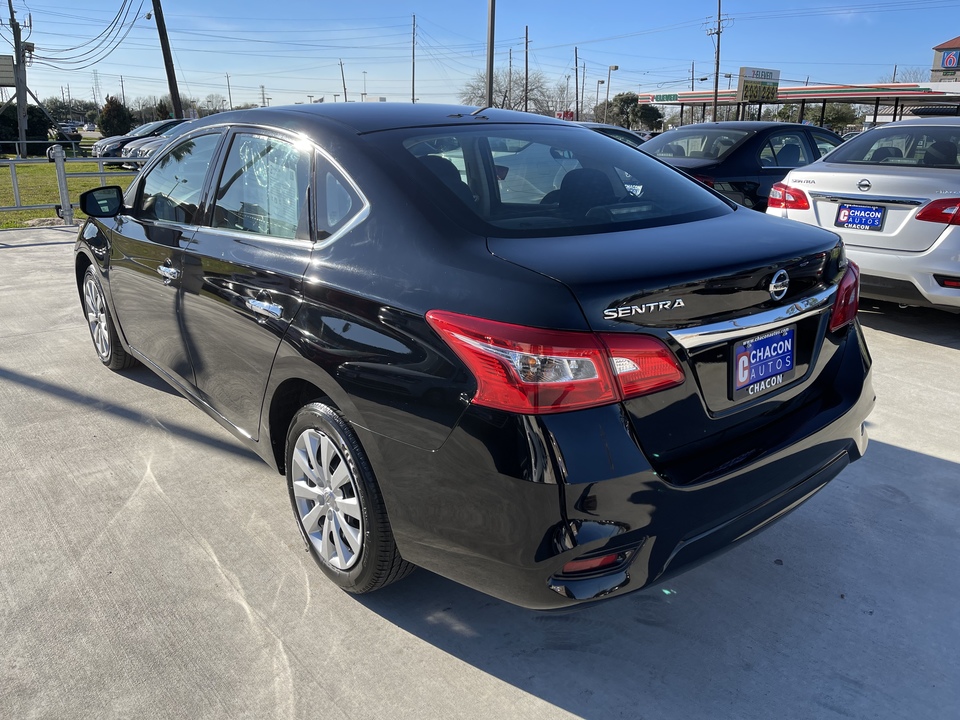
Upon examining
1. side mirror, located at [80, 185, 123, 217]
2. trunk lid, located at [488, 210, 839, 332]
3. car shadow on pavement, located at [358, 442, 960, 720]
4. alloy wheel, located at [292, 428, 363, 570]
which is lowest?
car shadow on pavement, located at [358, 442, 960, 720]

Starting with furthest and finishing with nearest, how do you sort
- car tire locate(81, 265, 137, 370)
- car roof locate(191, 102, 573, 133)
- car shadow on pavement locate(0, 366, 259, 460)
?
car tire locate(81, 265, 137, 370)
car shadow on pavement locate(0, 366, 259, 460)
car roof locate(191, 102, 573, 133)

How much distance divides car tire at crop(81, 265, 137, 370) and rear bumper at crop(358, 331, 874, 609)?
3213 millimetres

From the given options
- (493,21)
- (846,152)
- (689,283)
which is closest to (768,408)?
(689,283)

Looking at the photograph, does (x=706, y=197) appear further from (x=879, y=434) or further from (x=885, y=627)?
(x=879, y=434)

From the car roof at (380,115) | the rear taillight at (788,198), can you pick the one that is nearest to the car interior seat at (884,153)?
the rear taillight at (788,198)

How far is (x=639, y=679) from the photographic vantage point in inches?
89.6

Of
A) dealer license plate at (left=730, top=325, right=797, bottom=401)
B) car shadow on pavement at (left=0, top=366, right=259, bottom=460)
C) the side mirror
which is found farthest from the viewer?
the side mirror

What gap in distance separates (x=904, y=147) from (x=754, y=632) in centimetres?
490

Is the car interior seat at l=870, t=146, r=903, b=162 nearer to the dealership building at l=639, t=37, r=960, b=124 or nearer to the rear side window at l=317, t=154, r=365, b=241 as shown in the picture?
the rear side window at l=317, t=154, r=365, b=241

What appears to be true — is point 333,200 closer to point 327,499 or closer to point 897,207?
point 327,499

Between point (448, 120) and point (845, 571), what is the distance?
7.51 ft

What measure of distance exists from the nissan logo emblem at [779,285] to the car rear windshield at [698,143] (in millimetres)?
6211

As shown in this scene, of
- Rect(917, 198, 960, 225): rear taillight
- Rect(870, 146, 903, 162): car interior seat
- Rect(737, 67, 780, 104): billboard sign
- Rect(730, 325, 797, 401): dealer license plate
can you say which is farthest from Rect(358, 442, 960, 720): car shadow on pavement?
Rect(737, 67, 780, 104): billboard sign

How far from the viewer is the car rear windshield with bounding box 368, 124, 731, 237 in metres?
2.39
